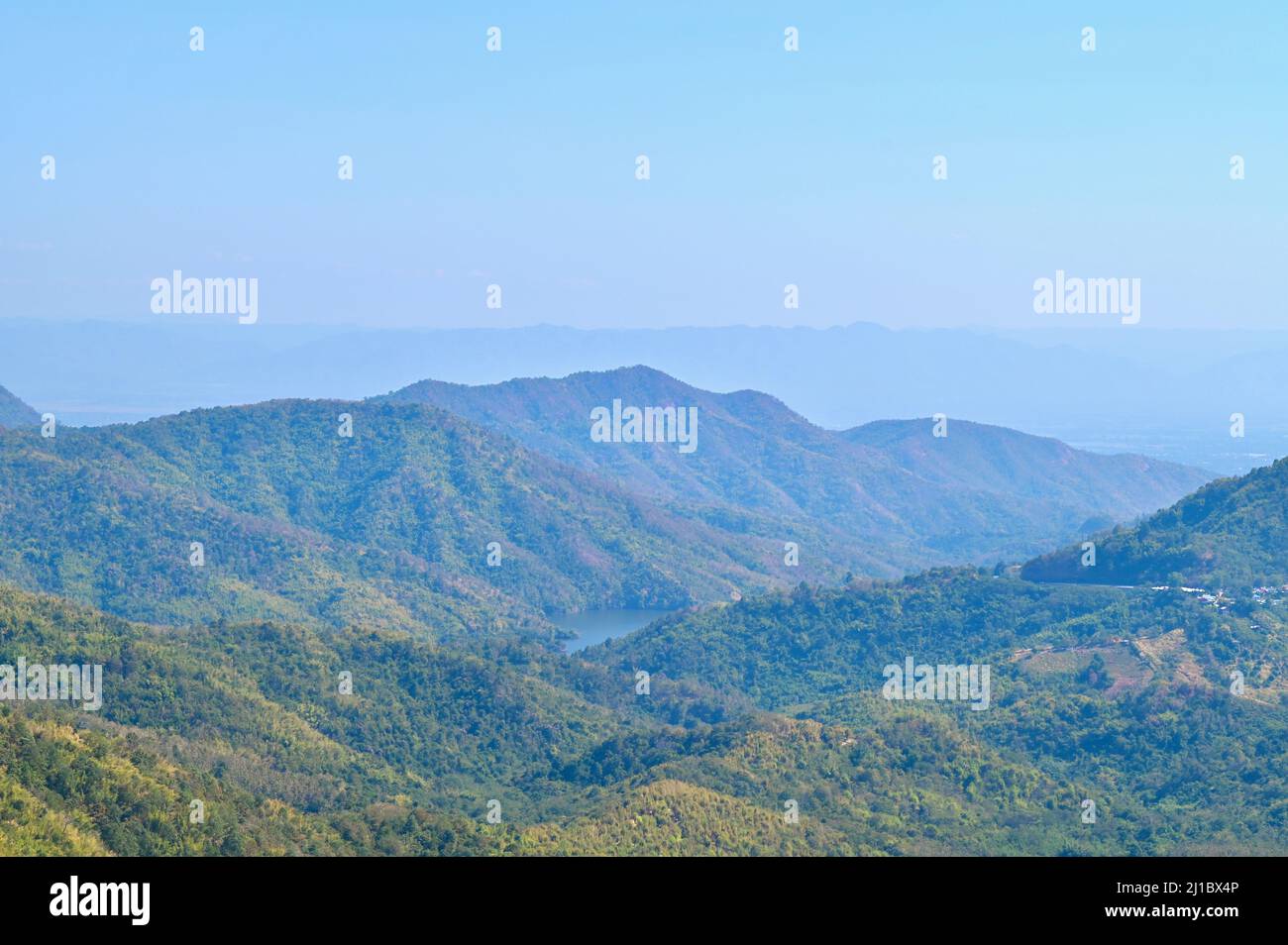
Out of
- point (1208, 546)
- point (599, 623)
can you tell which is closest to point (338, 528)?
point (599, 623)

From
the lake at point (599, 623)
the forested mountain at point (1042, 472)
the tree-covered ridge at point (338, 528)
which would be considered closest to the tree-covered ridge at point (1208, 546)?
the lake at point (599, 623)

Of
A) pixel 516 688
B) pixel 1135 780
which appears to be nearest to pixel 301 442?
pixel 516 688

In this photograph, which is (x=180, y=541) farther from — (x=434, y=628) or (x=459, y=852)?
(x=459, y=852)

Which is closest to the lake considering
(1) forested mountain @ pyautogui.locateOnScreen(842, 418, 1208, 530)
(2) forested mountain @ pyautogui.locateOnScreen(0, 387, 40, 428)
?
(2) forested mountain @ pyautogui.locateOnScreen(0, 387, 40, 428)

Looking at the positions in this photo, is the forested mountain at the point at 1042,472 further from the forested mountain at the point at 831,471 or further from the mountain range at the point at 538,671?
the mountain range at the point at 538,671

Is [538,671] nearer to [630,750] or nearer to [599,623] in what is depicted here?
[630,750]

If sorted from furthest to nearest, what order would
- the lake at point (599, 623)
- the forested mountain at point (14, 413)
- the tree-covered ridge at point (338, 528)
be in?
the forested mountain at point (14, 413), the lake at point (599, 623), the tree-covered ridge at point (338, 528)

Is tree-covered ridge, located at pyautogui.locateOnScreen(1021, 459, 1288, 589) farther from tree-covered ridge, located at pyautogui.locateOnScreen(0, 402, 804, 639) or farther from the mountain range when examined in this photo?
tree-covered ridge, located at pyautogui.locateOnScreen(0, 402, 804, 639)
